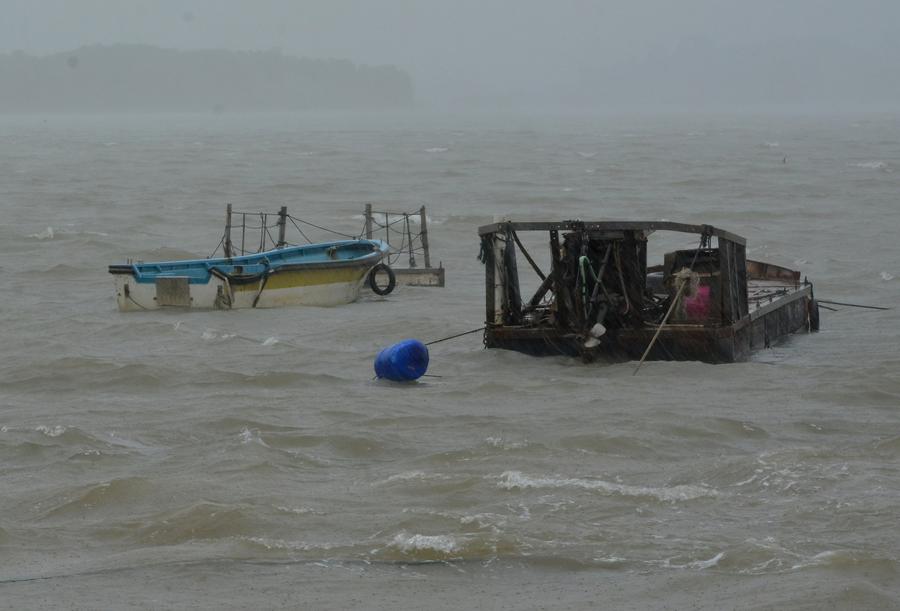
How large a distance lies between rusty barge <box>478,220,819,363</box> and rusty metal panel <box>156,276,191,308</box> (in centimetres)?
797

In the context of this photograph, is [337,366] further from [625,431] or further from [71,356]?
[625,431]

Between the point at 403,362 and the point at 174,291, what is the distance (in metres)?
9.07

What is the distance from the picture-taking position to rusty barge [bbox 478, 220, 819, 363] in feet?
68.1

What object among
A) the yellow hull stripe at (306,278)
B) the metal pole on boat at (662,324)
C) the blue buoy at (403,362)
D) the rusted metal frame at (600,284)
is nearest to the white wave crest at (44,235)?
the yellow hull stripe at (306,278)

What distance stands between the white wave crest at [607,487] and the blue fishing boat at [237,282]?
47.4 feet

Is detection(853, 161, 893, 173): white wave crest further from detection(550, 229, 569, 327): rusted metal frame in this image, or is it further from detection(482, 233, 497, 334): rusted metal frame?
detection(550, 229, 569, 327): rusted metal frame

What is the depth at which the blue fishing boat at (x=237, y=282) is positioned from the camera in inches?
1088

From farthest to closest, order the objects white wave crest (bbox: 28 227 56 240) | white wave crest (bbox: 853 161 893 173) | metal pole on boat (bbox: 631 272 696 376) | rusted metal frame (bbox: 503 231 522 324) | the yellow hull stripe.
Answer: white wave crest (bbox: 853 161 893 173) → white wave crest (bbox: 28 227 56 240) → the yellow hull stripe → rusted metal frame (bbox: 503 231 522 324) → metal pole on boat (bbox: 631 272 696 376)

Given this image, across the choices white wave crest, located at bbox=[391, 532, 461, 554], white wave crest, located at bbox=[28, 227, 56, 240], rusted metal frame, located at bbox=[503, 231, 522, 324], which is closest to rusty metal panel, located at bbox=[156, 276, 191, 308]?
rusted metal frame, located at bbox=[503, 231, 522, 324]

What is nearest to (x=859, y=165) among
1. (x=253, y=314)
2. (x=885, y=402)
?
(x=253, y=314)

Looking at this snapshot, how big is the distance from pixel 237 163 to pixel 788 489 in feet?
251

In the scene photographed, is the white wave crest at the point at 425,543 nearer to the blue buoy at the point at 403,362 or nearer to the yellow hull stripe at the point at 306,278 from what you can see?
the blue buoy at the point at 403,362

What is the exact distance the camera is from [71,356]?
22297 mm

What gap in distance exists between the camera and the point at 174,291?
90.8 ft
